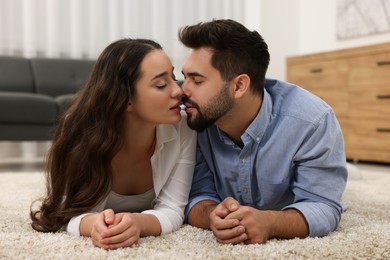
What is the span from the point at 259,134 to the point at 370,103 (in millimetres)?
2672

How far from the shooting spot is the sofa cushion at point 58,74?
408 centimetres

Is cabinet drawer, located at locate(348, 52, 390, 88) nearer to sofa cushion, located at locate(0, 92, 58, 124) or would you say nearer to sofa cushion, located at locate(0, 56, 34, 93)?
sofa cushion, located at locate(0, 92, 58, 124)

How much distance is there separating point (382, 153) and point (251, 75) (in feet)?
8.57

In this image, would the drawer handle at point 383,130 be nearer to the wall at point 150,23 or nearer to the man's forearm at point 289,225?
the wall at point 150,23

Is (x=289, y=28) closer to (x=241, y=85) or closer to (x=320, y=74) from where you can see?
(x=320, y=74)

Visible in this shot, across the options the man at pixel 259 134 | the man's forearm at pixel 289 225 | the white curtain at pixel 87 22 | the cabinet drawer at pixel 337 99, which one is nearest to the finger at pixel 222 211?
the man at pixel 259 134

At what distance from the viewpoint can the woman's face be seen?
4.64 ft

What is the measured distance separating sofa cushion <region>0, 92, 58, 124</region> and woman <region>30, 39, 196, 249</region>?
5.77ft

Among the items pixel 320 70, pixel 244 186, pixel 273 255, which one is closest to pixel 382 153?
pixel 320 70

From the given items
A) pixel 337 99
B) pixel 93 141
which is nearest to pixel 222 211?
pixel 93 141

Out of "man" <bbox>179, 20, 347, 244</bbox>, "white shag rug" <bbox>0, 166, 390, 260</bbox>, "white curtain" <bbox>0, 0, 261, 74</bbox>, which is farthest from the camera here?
"white curtain" <bbox>0, 0, 261, 74</bbox>

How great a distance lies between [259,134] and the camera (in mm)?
1432

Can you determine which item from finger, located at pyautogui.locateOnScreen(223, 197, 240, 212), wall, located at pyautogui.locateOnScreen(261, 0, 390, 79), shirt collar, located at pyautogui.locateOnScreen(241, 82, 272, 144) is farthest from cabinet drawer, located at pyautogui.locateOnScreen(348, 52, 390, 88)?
finger, located at pyautogui.locateOnScreen(223, 197, 240, 212)

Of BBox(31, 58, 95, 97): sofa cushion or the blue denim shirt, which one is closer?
the blue denim shirt
